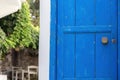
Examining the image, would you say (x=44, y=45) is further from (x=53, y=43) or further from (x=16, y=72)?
(x=16, y=72)

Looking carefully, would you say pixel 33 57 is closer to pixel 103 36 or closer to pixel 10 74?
pixel 10 74

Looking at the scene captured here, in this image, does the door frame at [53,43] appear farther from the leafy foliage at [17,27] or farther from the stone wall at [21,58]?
the stone wall at [21,58]

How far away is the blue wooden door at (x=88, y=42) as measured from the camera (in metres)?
3.10

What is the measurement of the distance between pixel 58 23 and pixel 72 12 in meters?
0.20

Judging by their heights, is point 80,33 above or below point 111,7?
below

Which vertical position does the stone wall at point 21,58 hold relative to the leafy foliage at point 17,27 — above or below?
below

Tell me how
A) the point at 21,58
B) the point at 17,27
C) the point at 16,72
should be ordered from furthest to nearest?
the point at 21,58, the point at 16,72, the point at 17,27

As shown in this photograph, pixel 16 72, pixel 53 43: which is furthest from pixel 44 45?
pixel 16 72

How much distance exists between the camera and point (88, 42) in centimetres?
312

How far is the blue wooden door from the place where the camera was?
10.2 feet

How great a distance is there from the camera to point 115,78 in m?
3.08

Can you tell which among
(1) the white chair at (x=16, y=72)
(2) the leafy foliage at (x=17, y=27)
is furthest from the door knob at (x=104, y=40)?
(1) the white chair at (x=16, y=72)

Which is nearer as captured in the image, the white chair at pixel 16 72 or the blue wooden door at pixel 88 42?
the blue wooden door at pixel 88 42

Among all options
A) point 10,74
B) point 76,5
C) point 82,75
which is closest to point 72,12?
point 76,5
